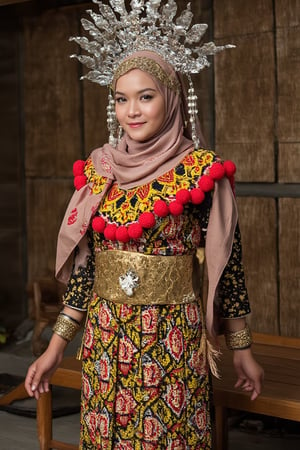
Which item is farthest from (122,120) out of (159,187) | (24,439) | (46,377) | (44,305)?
(44,305)

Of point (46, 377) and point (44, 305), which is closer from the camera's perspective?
point (46, 377)

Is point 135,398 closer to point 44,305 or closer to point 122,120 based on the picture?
point 122,120

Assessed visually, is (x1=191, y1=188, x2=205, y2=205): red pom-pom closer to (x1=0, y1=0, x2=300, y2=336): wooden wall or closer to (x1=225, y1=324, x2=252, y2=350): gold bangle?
(x1=225, y1=324, x2=252, y2=350): gold bangle

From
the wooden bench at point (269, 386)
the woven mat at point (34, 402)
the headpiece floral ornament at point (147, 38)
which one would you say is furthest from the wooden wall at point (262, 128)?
the headpiece floral ornament at point (147, 38)

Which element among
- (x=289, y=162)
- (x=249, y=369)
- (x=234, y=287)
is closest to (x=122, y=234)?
(x=234, y=287)

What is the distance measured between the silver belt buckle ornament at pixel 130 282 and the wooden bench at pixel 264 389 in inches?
25.1

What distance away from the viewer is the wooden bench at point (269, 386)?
103 inches

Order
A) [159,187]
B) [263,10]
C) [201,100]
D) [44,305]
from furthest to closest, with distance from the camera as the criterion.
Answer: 1. [44,305]
2. [201,100]
3. [263,10]
4. [159,187]

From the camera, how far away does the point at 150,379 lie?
85.0 inches

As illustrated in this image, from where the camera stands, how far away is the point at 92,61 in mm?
2357

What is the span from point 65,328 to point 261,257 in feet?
6.41

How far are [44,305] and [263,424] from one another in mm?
1614

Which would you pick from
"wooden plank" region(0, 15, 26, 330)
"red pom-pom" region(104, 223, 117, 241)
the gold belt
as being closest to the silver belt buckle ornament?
the gold belt

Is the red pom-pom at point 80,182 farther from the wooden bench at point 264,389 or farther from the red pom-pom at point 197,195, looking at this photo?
the wooden bench at point 264,389
